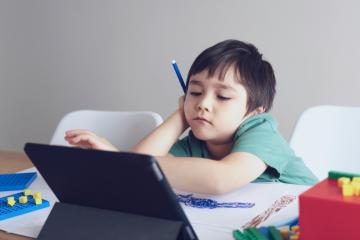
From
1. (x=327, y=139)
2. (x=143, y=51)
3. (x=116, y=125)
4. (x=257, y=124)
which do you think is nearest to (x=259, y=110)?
(x=257, y=124)

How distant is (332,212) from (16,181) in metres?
0.76

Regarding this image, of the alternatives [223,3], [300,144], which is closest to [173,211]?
[300,144]

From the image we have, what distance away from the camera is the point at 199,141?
1.27 meters

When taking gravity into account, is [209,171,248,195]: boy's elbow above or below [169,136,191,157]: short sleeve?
above

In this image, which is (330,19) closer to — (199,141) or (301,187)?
(199,141)

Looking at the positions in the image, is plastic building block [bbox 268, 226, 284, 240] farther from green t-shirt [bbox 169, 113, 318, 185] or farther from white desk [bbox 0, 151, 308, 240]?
green t-shirt [bbox 169, 113, 318, 185]

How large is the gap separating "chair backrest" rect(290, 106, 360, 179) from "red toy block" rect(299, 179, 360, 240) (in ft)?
2.77

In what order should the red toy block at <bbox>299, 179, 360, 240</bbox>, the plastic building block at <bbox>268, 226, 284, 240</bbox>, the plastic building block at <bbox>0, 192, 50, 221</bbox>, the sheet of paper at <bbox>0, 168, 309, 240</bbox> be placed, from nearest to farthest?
the red toy block at <bbox>299, 179, 360, 240</bbox>
the plastic building block at <bbox>268, 226, 284, 240</bbox>
the sheet of paper at <bbox>0, 168, 309, 240</bbox>
the plastic building block at <bbox>0, 192, 50, 221</bbox>

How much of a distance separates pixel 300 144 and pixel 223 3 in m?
1.24

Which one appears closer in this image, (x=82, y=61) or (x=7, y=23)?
(x=82, y=61)

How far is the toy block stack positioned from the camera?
0.53 m

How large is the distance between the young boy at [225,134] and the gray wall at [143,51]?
3.47ft

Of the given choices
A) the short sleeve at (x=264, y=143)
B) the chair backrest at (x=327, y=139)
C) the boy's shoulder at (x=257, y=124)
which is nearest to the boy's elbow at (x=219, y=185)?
the short sleeve at (x=264, y=143)

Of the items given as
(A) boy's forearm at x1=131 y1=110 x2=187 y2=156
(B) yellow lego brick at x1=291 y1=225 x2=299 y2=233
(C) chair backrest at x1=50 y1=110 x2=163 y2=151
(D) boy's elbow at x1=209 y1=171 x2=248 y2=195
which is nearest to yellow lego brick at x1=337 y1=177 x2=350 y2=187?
(B) yellow lego brick at x1=291 y1=225 x2=299 y2=233
